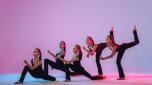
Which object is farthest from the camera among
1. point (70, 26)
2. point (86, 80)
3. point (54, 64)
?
A: point (70, 26)

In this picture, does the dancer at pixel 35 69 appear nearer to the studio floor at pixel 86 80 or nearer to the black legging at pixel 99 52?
the studio floor at pixel 86 80

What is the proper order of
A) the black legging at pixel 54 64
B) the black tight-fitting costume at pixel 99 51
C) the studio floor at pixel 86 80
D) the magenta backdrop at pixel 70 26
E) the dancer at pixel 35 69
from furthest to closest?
the magenta backdrop at pixel 70 26 < the black tight-fitting costume at pixel 99 51 < the black legging at pixel 54 64 < the dancer at pixel 35 69 < the studio floor at pixel 86 80

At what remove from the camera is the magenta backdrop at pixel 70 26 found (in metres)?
8.12

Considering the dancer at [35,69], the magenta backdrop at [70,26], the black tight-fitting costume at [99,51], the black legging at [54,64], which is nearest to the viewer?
the dancer at [35,69]

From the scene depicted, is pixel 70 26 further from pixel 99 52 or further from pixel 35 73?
pixel 35 73

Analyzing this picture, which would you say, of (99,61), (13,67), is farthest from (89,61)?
(13,67)

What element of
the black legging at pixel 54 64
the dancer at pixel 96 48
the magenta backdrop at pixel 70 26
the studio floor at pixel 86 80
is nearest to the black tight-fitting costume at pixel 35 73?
the studio floor at pixel 86 80

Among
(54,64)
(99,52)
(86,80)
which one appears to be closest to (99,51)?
(99,52)

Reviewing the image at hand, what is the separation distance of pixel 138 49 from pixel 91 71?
130 cm

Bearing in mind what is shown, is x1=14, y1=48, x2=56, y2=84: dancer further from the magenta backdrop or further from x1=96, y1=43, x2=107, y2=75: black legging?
the magenta backdrop

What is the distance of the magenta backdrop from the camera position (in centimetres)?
812

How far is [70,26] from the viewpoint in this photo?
346 inches

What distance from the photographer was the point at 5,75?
9062mm

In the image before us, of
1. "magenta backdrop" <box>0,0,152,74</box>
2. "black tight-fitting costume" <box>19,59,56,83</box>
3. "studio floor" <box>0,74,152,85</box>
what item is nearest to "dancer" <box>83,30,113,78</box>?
"studio floor" <box>0,74,152,85</box>
